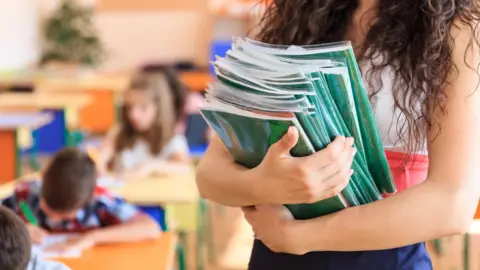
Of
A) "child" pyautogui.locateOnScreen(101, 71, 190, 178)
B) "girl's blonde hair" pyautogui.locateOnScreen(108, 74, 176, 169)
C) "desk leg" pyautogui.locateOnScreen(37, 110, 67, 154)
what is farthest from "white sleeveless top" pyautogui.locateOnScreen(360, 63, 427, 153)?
"desk leg" pyautogui.locateOnScreen(37, 110, 67, 154)

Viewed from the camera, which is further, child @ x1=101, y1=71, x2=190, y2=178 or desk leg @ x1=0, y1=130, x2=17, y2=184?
desk leg @ x1=0, y1=130, x2=17, y2=184

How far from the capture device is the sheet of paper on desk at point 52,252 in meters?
1.96

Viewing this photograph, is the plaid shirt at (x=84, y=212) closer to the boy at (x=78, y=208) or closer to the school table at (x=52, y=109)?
the boy at (x=78, y=208)

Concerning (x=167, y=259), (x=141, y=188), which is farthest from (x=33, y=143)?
(x=167, y=259)

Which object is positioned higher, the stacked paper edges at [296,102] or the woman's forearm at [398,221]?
the stacked paper edges at [296,102]

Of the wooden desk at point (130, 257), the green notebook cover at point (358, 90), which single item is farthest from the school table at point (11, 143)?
the green notebook cover at point (358, 90)

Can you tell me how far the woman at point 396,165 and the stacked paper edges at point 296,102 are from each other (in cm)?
2

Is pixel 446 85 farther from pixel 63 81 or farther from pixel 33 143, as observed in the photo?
pixel 63 81

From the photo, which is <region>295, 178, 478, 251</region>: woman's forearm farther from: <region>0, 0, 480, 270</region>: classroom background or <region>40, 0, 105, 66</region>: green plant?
<region>40, 0, 105, 66</region>: green plant

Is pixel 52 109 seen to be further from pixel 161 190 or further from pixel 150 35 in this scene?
pixel 150 35

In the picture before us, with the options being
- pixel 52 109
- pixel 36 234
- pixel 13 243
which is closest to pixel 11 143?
pixel 52 109

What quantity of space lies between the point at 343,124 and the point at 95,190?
1.52 meters

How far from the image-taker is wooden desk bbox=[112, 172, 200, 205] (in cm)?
288

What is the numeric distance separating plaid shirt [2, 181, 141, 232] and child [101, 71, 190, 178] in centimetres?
147
